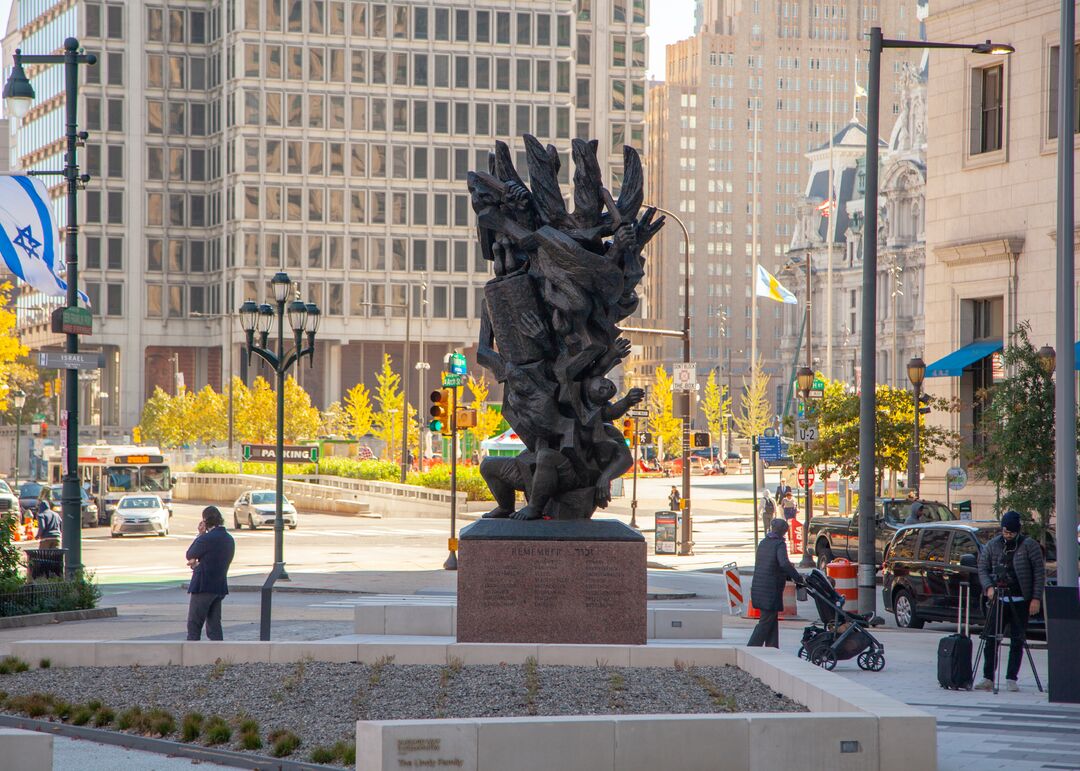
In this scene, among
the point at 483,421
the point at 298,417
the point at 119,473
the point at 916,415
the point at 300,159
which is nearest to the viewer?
the point at 916,415

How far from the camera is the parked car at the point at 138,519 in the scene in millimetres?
50438

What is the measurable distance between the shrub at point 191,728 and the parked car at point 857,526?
23.2 meters

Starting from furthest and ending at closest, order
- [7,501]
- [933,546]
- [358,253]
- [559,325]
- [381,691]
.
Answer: [358,253] → [7,501] → [933,546] → [559,325] → [381,691]

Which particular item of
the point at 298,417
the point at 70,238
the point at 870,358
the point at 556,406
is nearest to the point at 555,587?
the point at 556,406

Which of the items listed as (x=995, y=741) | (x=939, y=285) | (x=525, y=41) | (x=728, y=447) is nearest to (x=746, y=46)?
(x=728, y=447)

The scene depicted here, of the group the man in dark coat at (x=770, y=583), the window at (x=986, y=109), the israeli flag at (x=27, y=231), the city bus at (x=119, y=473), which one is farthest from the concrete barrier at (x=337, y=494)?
the man in dark coat at (x=770, y=583)

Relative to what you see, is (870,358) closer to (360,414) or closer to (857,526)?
(857,526)

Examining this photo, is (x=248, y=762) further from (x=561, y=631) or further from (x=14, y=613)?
(x=14, y=613)

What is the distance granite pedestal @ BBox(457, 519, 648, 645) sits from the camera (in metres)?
16.2

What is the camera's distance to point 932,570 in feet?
77.8

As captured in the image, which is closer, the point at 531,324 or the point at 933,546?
the point at 531,324

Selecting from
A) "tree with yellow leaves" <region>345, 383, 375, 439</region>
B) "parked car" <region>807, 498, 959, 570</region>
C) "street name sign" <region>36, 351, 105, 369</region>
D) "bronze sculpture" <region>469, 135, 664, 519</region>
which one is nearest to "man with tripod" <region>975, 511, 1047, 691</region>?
"bronze sculpture" <region>469, 135, 664, 519</region>

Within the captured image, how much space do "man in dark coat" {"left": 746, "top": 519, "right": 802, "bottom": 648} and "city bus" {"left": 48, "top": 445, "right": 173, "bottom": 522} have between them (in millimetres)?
39909

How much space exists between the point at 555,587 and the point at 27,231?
15.6 metres
